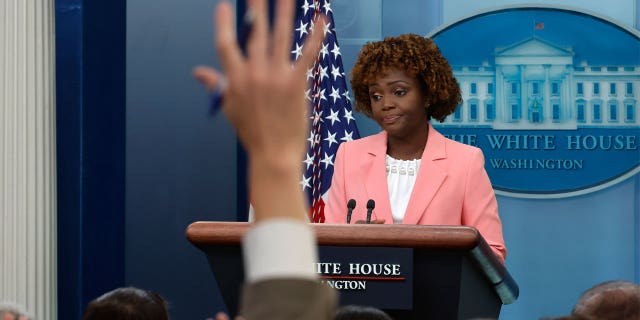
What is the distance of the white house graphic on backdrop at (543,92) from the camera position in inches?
208

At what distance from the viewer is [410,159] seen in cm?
376

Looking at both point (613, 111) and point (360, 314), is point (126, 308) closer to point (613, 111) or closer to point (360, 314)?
point (360, 314)

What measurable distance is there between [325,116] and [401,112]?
60.8 inches

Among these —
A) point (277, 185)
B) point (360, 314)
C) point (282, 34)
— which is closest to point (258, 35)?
point (282, 34)

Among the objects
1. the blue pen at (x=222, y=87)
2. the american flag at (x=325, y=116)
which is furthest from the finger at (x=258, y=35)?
the american flag at (x=325, y=116)

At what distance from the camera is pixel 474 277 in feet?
9.05

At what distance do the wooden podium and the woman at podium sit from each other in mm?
747

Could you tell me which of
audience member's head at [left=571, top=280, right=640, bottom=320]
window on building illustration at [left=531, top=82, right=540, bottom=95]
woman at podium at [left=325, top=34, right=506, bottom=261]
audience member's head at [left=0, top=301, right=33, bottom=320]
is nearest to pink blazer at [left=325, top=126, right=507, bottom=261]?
woman at podium at [left=325, top=34, right=506, bottom=261]

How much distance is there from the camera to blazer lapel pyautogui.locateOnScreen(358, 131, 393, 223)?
359 centimetres

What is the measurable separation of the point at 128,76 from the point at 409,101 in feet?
7.55

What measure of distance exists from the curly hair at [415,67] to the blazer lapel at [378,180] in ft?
0.46

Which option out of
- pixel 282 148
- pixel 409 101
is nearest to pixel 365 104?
pixel 409 101

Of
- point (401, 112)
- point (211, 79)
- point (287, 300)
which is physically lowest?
point (287, 300)

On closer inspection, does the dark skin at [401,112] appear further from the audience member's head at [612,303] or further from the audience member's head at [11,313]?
the audience member's head at [11,313]
